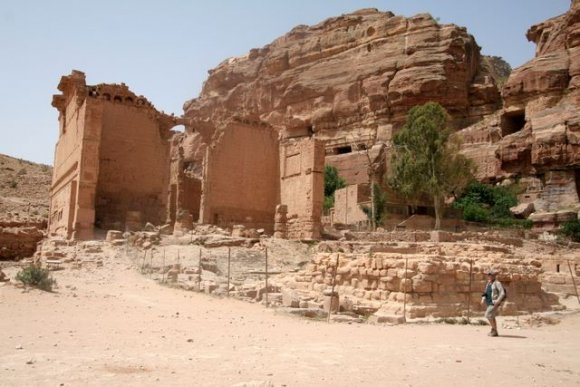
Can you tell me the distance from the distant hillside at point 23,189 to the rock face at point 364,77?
12.9 meters

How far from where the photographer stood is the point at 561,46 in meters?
45.4

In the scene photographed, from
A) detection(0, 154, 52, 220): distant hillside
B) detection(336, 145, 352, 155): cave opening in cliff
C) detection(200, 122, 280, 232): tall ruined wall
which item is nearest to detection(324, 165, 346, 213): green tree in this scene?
detection(336, 145, 352, 155): cave opening in cliff

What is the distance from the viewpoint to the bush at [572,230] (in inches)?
1198

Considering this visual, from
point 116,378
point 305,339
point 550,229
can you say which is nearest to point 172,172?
point 550,229

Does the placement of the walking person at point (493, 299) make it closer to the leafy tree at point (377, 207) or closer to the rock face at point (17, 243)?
the rock face at point (17, 243)

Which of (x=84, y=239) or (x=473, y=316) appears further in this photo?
(x=84, y=239)

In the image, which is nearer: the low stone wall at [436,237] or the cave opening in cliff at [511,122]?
the low stone wall at [436,237]

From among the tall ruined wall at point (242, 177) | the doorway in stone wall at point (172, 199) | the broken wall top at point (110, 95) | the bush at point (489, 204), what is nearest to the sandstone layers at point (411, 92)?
the bush at point (489, 204)

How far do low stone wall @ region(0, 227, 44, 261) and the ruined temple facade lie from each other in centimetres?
115

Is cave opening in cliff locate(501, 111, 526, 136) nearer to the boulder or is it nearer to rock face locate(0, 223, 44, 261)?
the boulder

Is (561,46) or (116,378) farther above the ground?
(561,46)

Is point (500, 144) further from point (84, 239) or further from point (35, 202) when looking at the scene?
point (35, 202)

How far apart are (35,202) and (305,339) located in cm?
3712

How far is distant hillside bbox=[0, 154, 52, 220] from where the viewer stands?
3687 centimetres
